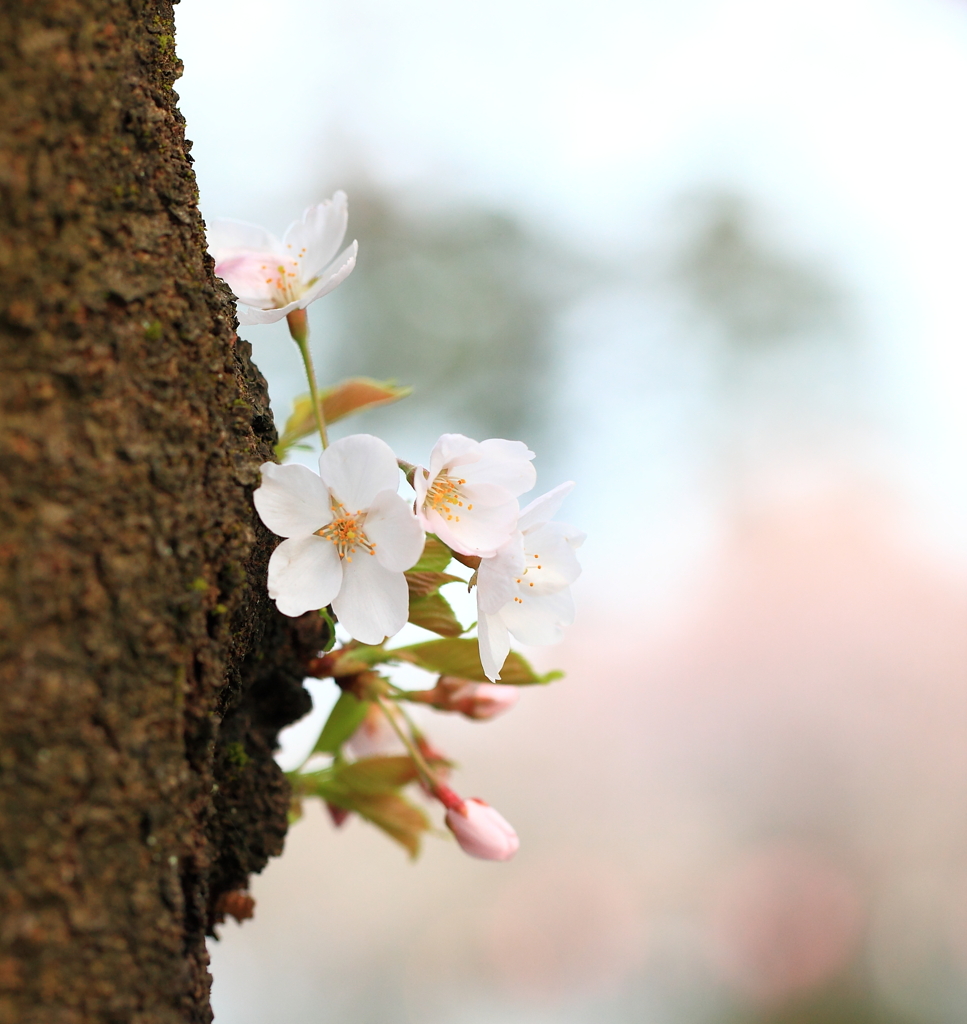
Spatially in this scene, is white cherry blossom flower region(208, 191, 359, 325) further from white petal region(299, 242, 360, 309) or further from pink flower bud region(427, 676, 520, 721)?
pink flower bud region(427, 676, 520, 721)

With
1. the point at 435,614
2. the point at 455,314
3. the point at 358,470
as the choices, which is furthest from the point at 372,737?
the point at 455,314

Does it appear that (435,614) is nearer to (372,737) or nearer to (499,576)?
(499,576)

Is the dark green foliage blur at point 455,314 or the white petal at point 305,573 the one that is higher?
the white petal at point 305,573

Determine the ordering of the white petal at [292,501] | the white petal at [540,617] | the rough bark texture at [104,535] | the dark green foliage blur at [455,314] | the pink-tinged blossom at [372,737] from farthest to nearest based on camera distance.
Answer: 1. the dark green foliage blur at [455,314]
2. the pink-tinged blossom at [372,737]
3. the white petal at [540,617]
4. the white petal at [292,501]
5. the rough bark texture at [104,535]

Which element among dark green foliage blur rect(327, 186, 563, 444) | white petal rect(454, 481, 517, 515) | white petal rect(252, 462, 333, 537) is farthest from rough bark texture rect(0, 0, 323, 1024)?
dark green foliage blur rect(327, 186, 563, 444)

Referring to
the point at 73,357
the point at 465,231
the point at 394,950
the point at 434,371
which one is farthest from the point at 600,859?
the point at 73,357

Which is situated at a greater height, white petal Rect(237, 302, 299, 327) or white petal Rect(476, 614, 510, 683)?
white petal Rect(237, 302, 299, 327)

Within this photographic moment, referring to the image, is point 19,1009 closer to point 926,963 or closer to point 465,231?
point 926,963

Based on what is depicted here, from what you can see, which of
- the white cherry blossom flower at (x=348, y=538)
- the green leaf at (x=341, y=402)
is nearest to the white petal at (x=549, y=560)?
the white cherry blossom flower at (x=348, y=538)

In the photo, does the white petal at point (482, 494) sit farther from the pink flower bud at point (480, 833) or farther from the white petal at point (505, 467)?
the pink flower bud at point (480, 833)
